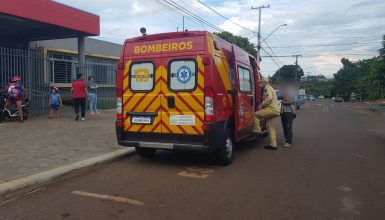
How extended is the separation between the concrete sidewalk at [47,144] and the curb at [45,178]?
13 centimetres

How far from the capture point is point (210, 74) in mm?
6422

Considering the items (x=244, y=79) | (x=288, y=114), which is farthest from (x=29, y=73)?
(x=288, y=114)

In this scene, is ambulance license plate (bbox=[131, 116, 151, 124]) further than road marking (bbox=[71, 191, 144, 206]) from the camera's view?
Yes

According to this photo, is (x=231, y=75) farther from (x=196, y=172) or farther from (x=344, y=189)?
(x=344, y=189)

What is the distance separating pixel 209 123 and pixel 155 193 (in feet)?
5.72

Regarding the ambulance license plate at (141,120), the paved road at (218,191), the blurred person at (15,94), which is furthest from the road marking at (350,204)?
the blurred person at (15,94)

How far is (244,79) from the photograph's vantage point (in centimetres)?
841

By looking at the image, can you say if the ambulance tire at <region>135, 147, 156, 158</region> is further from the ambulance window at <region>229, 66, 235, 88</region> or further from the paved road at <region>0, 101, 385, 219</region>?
the ambulance window at <region>229, 66, 235, 88</region>

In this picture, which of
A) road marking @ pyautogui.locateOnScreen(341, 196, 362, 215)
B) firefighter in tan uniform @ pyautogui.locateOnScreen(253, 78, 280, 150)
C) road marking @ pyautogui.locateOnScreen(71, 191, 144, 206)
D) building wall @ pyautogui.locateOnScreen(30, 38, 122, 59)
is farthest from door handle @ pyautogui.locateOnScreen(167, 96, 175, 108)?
building wall @ pyautogui.locateOnScreen(30, 38, 122, 59)

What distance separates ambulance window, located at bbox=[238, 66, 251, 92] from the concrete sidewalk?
9.76 feet

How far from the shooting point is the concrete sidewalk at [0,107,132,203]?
20.3 feet

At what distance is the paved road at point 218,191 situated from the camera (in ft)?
14.7

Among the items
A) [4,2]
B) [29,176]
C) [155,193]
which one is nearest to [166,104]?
[155,193]

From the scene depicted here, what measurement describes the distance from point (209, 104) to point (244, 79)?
7.48ft
